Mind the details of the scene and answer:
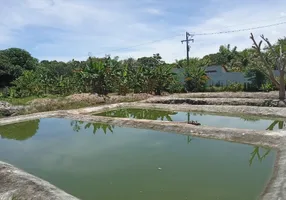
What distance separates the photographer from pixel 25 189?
20.0ft

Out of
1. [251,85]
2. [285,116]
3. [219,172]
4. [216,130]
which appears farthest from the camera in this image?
[251,85]

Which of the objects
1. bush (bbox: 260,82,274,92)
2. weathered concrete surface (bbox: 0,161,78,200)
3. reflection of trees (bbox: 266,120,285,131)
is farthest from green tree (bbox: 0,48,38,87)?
weathered concrete surface (bbox: 0,161,78,200)

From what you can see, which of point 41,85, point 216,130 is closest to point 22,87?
point 41,85

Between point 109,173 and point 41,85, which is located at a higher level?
point 41,85

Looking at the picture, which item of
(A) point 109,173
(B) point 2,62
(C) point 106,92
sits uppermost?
(B) point 2,62

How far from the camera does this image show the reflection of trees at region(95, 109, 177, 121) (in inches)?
633

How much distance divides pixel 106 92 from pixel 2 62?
16414 millimetres

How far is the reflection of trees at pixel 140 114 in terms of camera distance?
52.7 feet

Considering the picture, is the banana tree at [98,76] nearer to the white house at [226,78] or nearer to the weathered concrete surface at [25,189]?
the white house at [226,78]

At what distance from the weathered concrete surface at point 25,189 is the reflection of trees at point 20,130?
20.4ft

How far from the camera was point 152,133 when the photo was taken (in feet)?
38.2

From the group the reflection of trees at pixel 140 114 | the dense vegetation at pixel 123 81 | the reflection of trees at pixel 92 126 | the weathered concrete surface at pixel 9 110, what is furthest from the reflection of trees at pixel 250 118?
the weathered concrete surface at pixel 9 110

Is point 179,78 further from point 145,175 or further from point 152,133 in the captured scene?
point 145,175

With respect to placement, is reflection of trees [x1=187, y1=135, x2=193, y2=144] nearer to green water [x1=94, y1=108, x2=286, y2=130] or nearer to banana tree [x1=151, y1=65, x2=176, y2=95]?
green water [x1=94, y1=108, x2=286, y2=130]
